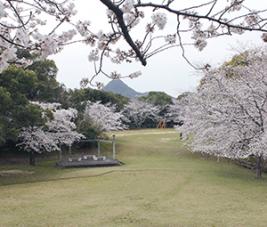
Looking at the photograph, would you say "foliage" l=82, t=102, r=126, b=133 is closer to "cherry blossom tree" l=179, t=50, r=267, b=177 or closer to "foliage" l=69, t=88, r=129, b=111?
"foliage" l=69, t=88, r=129, b=111

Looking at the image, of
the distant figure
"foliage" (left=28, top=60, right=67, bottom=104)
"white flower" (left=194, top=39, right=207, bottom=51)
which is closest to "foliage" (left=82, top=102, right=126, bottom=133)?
"foliage" (left=28, top=60, right=67, bottom=104)

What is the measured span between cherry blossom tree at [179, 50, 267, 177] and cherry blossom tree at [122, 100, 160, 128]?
2176 centimetres

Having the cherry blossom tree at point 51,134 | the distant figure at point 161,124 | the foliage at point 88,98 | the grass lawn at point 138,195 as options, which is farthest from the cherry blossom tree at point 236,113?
the distant figure at point 161,124

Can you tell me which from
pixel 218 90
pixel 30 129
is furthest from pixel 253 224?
pixel 30 129

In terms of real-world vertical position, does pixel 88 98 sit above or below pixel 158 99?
below

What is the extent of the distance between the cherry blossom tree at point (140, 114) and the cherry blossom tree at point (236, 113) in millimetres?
21760

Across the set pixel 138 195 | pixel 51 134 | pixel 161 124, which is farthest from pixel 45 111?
pixel 161 124

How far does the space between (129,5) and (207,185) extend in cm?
1273

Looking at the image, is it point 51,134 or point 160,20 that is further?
point 51,134

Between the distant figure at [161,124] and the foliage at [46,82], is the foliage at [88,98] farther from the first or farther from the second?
the distant figure at [161,124]

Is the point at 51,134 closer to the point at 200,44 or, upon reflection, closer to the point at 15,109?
the point at 15,109

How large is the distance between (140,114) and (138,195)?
28.2 meters

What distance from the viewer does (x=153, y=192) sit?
13719 mm

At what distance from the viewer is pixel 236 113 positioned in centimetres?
1748
